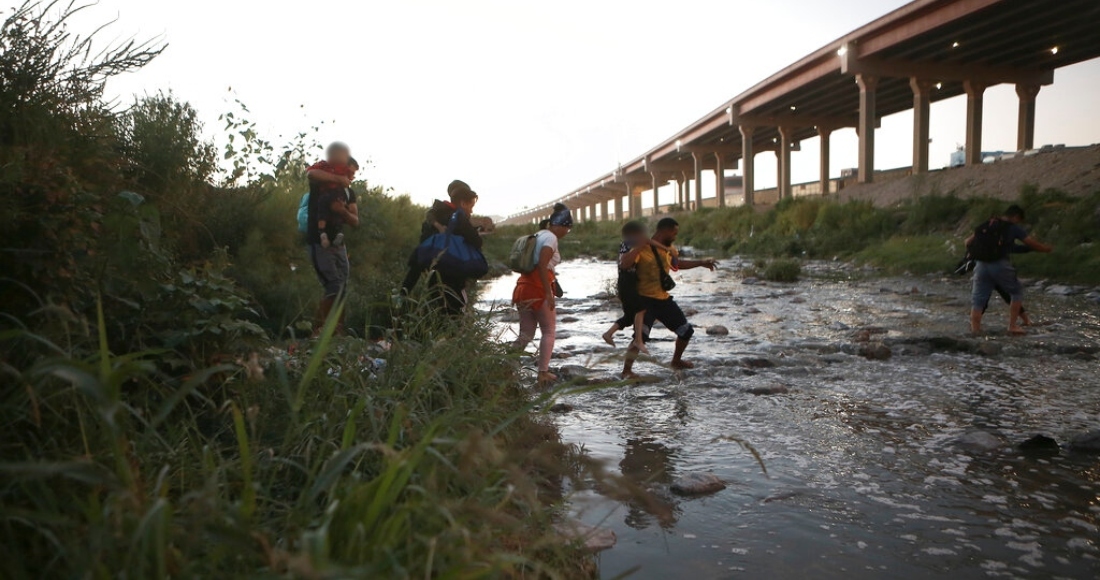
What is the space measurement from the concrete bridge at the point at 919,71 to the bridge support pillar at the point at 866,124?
0.05m

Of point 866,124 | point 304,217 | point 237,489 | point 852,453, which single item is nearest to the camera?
point 237,489

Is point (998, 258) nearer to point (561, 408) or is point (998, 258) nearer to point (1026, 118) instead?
point (561, 408)

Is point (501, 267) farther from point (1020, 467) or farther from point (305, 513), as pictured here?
point (305, 513)

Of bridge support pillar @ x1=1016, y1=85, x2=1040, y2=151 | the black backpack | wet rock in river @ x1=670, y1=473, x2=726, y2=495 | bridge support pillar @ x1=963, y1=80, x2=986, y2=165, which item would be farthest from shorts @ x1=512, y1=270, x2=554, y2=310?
bridge support pillar @ x1=1016, y1=85, x2=1040, y2=151

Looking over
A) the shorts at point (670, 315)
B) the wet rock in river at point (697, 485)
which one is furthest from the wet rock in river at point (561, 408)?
the shorts at point (670, 315)

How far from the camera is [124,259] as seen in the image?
2.83 metres

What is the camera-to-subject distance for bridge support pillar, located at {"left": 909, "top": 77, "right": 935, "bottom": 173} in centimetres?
3167

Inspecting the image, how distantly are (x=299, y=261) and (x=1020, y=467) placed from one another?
290 inches

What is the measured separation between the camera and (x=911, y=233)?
2106cm

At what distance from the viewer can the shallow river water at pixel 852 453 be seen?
315 cm

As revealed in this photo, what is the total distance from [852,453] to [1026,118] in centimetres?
3782

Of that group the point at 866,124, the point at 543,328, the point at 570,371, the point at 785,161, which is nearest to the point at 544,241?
the point at 543,328

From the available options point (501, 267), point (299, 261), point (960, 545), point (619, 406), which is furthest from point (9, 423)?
point (501, 267)

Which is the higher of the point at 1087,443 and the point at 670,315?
the point at 670,315
